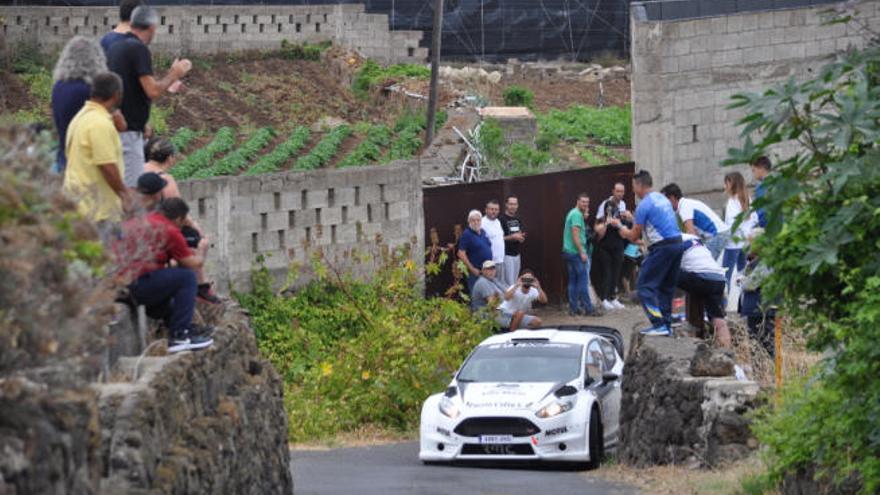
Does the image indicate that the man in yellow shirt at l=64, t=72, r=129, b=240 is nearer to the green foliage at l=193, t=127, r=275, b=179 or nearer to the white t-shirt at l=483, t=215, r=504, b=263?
the white t-shirt at l=483, t=215, r=504, b=263

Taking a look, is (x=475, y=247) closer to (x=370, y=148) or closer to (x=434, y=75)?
(x=434, y=75)

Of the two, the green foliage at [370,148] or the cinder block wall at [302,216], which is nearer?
the cinder block wall at [302,216]

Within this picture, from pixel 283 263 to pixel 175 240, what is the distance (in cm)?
1582

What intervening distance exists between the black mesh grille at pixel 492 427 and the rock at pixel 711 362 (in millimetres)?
2565

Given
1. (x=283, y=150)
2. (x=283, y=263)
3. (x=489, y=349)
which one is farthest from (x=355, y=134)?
(x=489, y=349)

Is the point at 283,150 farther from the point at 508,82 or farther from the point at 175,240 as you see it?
the point at 175,240

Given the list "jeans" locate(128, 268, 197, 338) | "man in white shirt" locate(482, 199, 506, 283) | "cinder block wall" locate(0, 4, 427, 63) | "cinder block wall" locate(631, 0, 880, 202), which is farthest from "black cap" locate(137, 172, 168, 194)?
"cinder block wall" locate(0, 4, 427, 63)

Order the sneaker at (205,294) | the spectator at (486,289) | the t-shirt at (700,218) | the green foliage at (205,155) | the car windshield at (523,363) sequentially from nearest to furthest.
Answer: the sneaker at (205,294)
the t-shirt at (700,218)
the car windshield at (523,363)
the spectator at (486,289)
the green foliage at (205,155)

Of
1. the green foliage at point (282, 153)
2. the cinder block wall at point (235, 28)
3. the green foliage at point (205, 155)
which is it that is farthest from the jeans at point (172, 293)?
the cinder block wall at point (235, 28)

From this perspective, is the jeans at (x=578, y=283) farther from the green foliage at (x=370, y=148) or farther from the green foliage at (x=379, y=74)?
the green foliage at (x=379, y=74)

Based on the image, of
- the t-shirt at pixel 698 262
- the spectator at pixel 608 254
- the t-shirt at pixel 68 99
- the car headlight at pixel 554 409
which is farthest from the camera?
the spectator at pixel 608 254

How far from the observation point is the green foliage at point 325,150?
127ft

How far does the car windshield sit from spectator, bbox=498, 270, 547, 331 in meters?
4.52

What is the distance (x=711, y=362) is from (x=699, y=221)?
2.46 m
